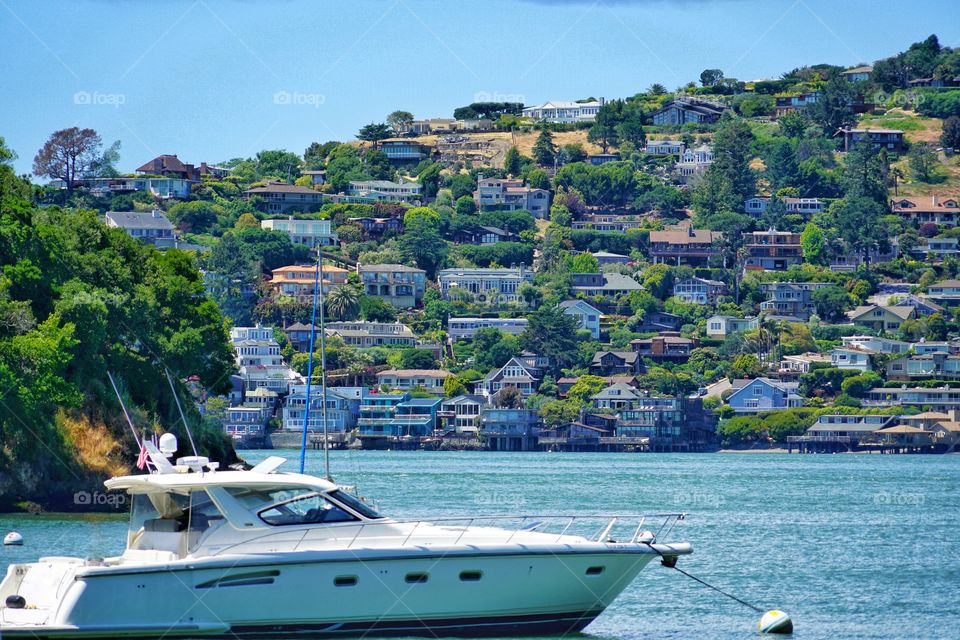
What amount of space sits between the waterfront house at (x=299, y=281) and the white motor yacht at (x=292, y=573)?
535ft

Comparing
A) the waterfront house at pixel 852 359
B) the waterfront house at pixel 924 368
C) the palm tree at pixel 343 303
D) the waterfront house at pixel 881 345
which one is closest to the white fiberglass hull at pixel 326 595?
the waterfront house at pixel 852 359

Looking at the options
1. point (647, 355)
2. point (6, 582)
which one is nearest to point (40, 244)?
point (6, 582)

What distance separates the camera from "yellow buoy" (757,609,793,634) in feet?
98.4

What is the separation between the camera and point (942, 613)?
108ft

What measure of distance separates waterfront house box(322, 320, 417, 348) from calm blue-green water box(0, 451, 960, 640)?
74.0 meters

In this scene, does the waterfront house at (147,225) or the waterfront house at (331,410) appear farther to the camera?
the waterfront house at (147,225)

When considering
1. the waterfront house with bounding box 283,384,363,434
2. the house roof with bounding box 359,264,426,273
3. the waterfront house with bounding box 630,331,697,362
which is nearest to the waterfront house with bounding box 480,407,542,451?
the waterfront house with bounding box 283,384,363,434

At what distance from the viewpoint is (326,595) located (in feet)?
87.0

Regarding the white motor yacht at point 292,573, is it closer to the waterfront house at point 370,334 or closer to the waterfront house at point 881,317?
the waterfront house at point 370,334

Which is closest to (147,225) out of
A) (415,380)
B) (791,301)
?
(415,380)

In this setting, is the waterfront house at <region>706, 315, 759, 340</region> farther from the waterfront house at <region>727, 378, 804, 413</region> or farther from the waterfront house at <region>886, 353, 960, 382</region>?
the waterfront house at <region>727, 378, 804, 413</region>

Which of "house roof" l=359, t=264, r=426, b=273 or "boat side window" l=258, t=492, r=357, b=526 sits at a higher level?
Result: "house roof" l=359, t=264, r=426, b=273

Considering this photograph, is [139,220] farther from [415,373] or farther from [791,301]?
[791,301]

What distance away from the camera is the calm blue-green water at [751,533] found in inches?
1254
